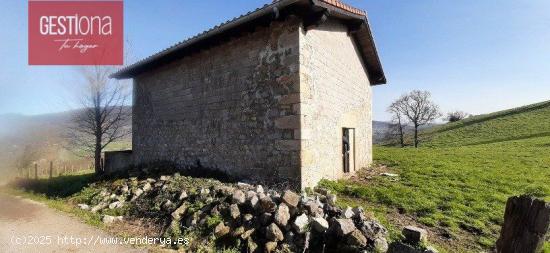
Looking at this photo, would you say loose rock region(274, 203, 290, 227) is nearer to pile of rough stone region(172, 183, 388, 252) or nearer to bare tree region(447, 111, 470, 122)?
pile of rough stone region(172, 183, 388, 252)

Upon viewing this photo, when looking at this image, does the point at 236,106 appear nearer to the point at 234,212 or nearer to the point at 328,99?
the point at 328,99

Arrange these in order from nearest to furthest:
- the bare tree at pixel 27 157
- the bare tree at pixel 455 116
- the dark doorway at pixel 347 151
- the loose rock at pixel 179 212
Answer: the loose rock at pixel 179 212 < the dark doorway at pixel 347 151 < the bare tree at pixel 27 157 < the bare tree at pixel 455 116

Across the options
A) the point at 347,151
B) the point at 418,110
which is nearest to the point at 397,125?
the point at 418,110

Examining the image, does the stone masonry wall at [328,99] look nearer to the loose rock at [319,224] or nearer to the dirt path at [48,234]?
the loose rock at [319,224]

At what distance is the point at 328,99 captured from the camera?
26.7ft

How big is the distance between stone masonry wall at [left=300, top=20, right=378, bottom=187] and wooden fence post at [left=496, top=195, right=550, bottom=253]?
3950mm

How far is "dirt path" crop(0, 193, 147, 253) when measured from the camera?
4973 mm

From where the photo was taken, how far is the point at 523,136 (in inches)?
916

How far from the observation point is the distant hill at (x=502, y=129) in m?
24.5

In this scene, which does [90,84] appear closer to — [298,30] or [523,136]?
[298,30]

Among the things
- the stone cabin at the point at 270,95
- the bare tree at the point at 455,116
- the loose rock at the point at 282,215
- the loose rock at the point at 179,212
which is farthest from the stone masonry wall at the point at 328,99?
the bare tree at the point at 455,116

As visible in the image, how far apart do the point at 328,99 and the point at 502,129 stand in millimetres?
27520

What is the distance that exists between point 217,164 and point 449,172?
24.5 ft

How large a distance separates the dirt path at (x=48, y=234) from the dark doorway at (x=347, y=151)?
21.1ft
